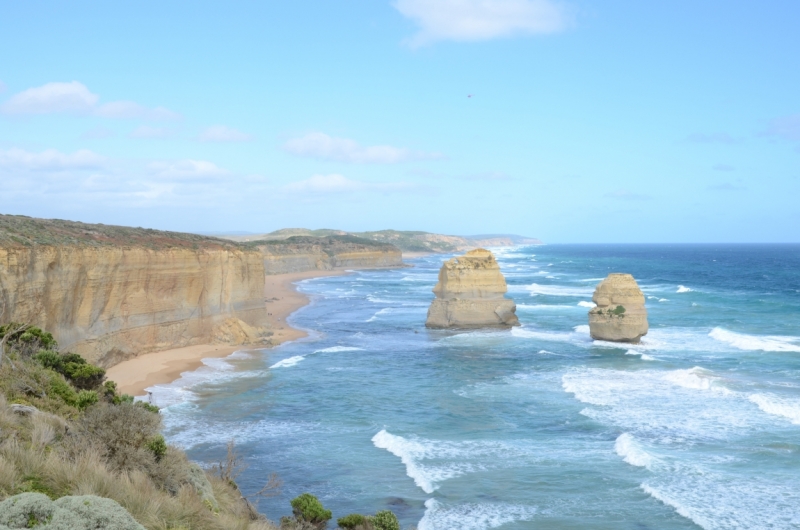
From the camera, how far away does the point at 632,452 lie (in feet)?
65.7

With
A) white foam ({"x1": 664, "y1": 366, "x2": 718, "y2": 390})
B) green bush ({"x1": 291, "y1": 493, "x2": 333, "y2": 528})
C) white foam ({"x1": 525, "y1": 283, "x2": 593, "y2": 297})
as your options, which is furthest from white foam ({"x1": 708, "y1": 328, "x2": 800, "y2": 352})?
green bush ({"x1": 291, "y1": 493, "x2": 333, "y2": 528})

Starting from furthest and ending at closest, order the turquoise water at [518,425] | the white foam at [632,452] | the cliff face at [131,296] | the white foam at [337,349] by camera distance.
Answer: the white foam at [337,349] < the cliff face at [131,296] < the white foam at [632,452] < the turquoise water at [518,425]

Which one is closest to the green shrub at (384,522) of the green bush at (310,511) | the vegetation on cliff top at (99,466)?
the vegetation on cliff top at (99,466)

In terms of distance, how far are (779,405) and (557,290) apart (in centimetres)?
5087

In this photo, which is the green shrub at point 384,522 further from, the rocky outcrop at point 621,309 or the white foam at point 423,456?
the rocky outcrop at point 621,309

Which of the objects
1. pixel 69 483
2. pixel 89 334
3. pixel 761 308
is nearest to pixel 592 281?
pixel 761 308

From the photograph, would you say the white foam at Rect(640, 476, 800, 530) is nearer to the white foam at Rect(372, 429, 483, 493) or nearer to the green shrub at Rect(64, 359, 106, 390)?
the white foam at Rect(372, 429, 483, 493)

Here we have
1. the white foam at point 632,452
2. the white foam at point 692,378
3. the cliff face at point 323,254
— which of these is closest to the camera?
the white foam at point 632,452

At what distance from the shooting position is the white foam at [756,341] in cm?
3678

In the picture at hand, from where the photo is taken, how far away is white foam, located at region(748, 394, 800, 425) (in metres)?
23.5

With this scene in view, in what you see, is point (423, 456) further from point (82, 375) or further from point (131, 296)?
point (131, 296)

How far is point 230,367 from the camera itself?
32750mm

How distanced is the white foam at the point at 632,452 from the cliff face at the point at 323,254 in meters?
85.9

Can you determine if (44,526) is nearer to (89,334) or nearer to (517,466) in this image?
(517,466)
